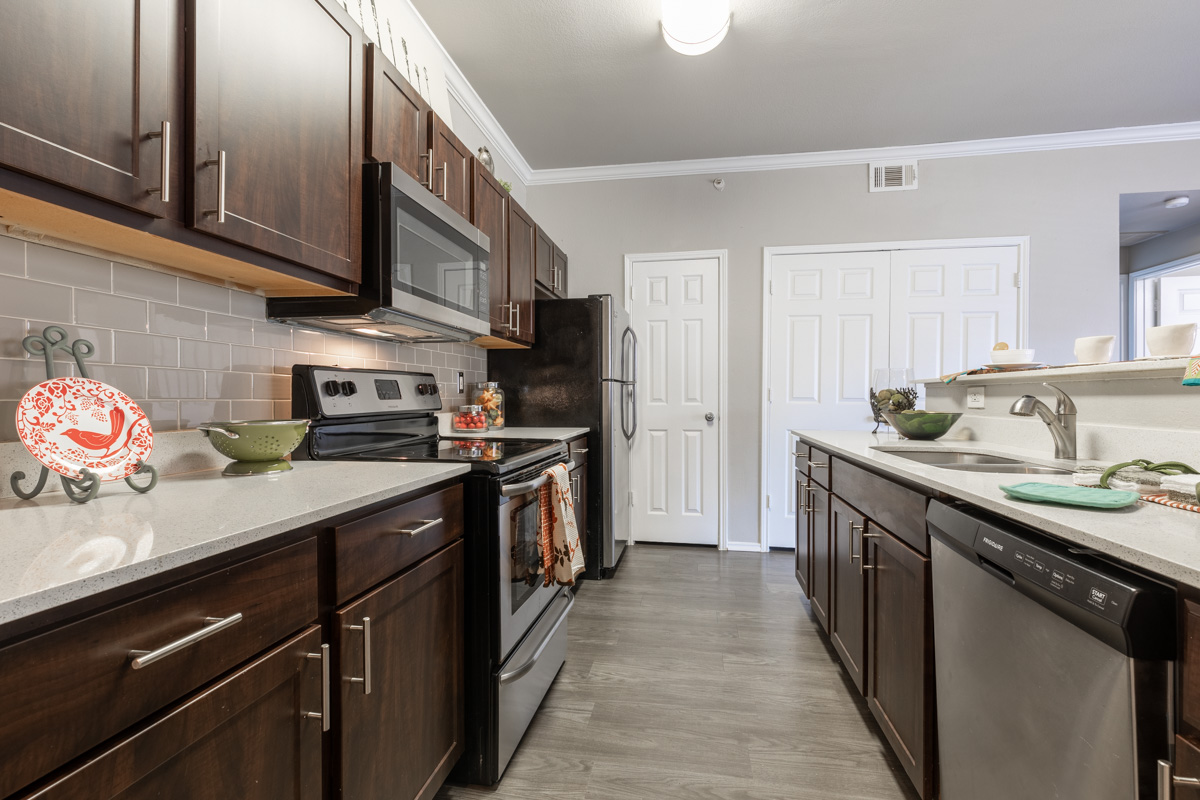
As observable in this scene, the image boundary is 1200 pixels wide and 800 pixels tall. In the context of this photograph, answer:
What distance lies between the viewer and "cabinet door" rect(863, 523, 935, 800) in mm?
1257

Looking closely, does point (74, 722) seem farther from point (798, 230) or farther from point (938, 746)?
point (798, 230)

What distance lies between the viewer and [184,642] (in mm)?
670

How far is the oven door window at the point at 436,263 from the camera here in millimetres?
1604

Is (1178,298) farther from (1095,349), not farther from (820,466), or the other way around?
(820,466)

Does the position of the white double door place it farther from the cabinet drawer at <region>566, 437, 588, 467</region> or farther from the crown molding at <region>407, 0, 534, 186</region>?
the crown molding at <region>407, 0, 534, 186</region>

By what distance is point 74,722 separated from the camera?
561mm

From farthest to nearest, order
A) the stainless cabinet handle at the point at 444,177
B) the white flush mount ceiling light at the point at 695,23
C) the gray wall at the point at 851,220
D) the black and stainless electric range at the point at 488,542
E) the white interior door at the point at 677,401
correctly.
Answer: the white interior door at the point at 677,401 → the gray wall at the point at 851,220 → the white flush mount ceiling light at the point at 695,23 → the stainless cabinet handle at the point at 444,177 → the black and stainless electric range at the point at 488,542

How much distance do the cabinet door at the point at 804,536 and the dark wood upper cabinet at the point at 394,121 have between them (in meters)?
2.10

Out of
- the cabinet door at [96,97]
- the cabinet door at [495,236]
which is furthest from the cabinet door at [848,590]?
the cabinet door at [96,97]

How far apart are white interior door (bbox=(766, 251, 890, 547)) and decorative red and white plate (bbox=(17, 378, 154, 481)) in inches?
133

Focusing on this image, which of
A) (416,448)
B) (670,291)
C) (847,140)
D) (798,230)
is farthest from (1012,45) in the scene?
(416,448)

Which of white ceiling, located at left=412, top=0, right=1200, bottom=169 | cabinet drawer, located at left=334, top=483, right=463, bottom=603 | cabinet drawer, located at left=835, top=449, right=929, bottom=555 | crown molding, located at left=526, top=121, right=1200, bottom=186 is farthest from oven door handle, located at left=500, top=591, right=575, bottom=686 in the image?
crown molding, located at left=526, top=121, right=1200, bottom=186

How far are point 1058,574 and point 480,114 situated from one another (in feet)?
10.6

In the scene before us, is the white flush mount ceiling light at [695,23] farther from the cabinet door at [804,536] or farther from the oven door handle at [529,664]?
the oven door handle at [529,664]
